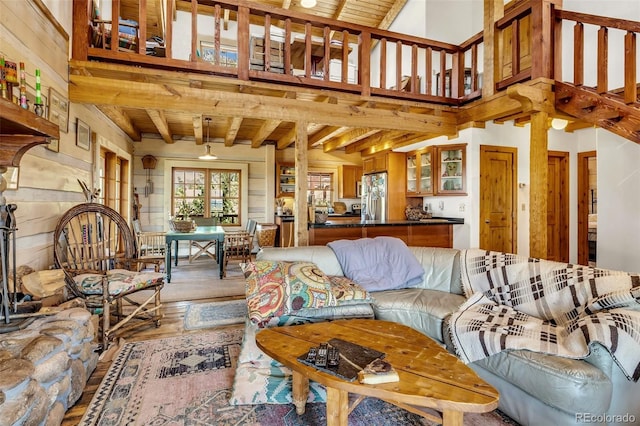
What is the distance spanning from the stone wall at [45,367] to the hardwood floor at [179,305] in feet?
0.20

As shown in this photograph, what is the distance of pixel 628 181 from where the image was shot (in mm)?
4199

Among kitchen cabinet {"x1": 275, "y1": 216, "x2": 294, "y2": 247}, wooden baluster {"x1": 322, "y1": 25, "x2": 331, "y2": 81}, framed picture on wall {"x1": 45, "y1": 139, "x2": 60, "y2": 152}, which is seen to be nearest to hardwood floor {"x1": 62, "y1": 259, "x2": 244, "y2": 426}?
kitchen cabinet {"x1": 275, "y1": 216, "x2": 294, "y2": 247}

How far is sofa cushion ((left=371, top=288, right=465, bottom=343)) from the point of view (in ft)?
7.79

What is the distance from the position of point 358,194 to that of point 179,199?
416cm

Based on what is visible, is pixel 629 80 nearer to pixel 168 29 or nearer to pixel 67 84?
pixel 168 29

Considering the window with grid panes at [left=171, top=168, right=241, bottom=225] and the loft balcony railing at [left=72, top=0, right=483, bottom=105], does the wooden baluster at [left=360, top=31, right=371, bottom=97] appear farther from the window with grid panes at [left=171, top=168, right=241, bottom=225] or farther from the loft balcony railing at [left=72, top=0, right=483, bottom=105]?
the window with grid panes at [left=171, top=168, right=241, bottom=225]

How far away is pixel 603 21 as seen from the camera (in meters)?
3.46

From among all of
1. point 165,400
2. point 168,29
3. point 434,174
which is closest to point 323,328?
point 165,400

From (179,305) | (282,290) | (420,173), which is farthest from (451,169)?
(179,305)

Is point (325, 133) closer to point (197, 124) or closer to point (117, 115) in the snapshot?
point (197, 124)

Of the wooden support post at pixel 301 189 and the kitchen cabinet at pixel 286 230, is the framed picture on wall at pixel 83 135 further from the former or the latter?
the kitchen cabinet at pixel 286 230

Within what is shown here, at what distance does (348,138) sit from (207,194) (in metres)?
3.41

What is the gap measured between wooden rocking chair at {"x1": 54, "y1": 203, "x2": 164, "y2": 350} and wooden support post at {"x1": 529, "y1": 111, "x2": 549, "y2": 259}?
402cm

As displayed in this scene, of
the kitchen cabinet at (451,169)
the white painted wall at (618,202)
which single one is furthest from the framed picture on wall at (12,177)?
the white painted wall at (618,202)
